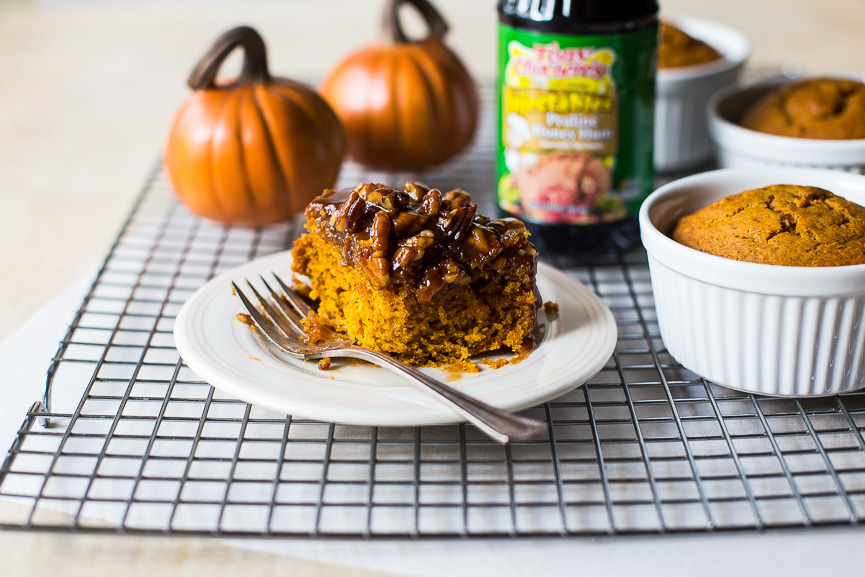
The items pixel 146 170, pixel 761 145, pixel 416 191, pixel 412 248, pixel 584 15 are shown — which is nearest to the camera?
pixel 412 248

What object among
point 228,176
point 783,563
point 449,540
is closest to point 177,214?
point 228,176

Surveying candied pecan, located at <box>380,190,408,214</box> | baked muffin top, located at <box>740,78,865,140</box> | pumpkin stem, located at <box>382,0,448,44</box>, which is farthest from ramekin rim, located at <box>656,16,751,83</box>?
candied pecan, located at <box>380,190,408,214</box>

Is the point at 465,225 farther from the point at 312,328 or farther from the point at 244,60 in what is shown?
the point at 244,60

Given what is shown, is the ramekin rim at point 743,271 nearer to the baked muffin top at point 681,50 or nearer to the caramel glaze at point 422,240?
the caramel glaze at point 422,240

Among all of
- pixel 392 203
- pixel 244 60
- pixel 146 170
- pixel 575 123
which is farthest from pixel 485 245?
pixel 146 170

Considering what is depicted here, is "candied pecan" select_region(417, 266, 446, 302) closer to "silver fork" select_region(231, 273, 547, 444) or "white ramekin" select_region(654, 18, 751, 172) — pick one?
"silver fork" select_region(231, 273, 547, 444)

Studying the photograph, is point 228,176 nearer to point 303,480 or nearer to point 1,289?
point 1,289

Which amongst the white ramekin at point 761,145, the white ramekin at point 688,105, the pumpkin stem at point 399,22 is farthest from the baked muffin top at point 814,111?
the pumpkin stem at point 399,22
